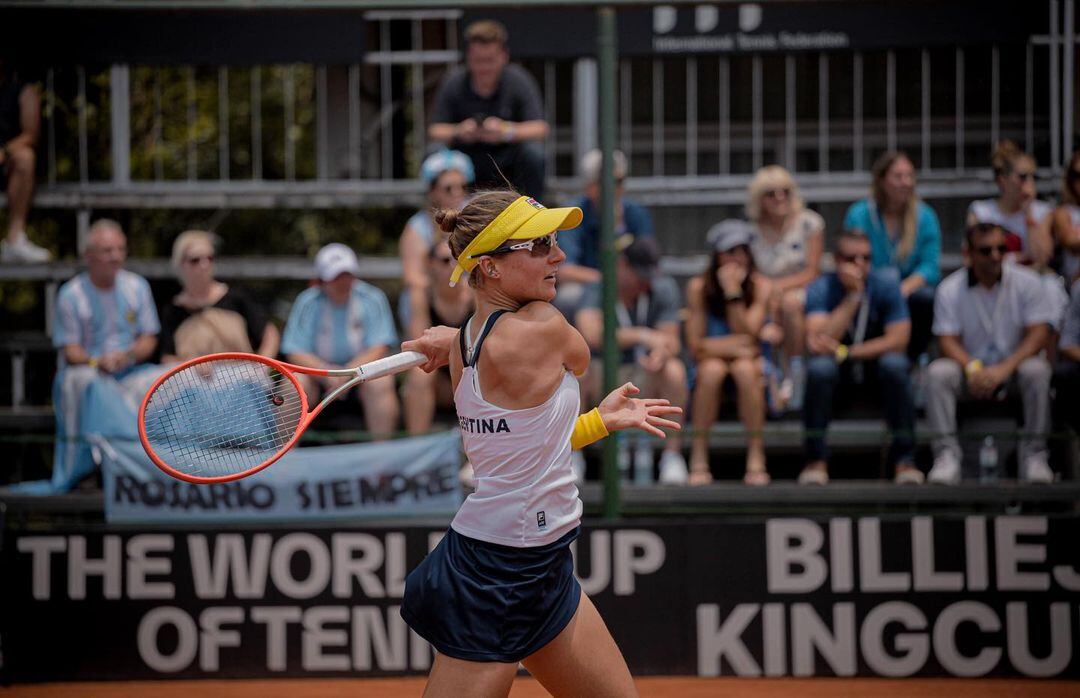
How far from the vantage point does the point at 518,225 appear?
3.94m

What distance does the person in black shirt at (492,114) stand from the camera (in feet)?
25.9

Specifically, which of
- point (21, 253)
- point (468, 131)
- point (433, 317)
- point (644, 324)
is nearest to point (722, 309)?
point (644, 324)

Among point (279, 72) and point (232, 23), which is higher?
point (279, 72)

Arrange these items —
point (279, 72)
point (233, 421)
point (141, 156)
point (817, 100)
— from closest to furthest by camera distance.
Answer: point (233, 421) < point (817, 100) < point (141, 156) < point (279, 72)

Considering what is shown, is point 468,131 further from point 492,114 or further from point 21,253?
point 21,253

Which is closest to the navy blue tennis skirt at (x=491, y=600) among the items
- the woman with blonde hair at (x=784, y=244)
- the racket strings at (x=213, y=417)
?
the racket strings at (x=213, y=417)

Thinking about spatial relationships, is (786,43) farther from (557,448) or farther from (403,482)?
(557,448)

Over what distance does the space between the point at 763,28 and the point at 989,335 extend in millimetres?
2408

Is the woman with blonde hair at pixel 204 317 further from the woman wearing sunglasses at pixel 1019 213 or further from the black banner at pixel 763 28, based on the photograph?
the woman wearing sunglasses at pixel 1019 213

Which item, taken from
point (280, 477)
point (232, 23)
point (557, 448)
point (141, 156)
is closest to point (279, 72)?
point (141, 156)

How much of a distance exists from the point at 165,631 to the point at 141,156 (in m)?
9.06

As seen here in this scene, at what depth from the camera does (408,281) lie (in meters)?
7.65

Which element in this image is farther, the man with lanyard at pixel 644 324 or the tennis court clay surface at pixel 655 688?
the man with lanyard at pixel 644 324

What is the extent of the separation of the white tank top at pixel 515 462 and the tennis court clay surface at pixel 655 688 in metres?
2.45
